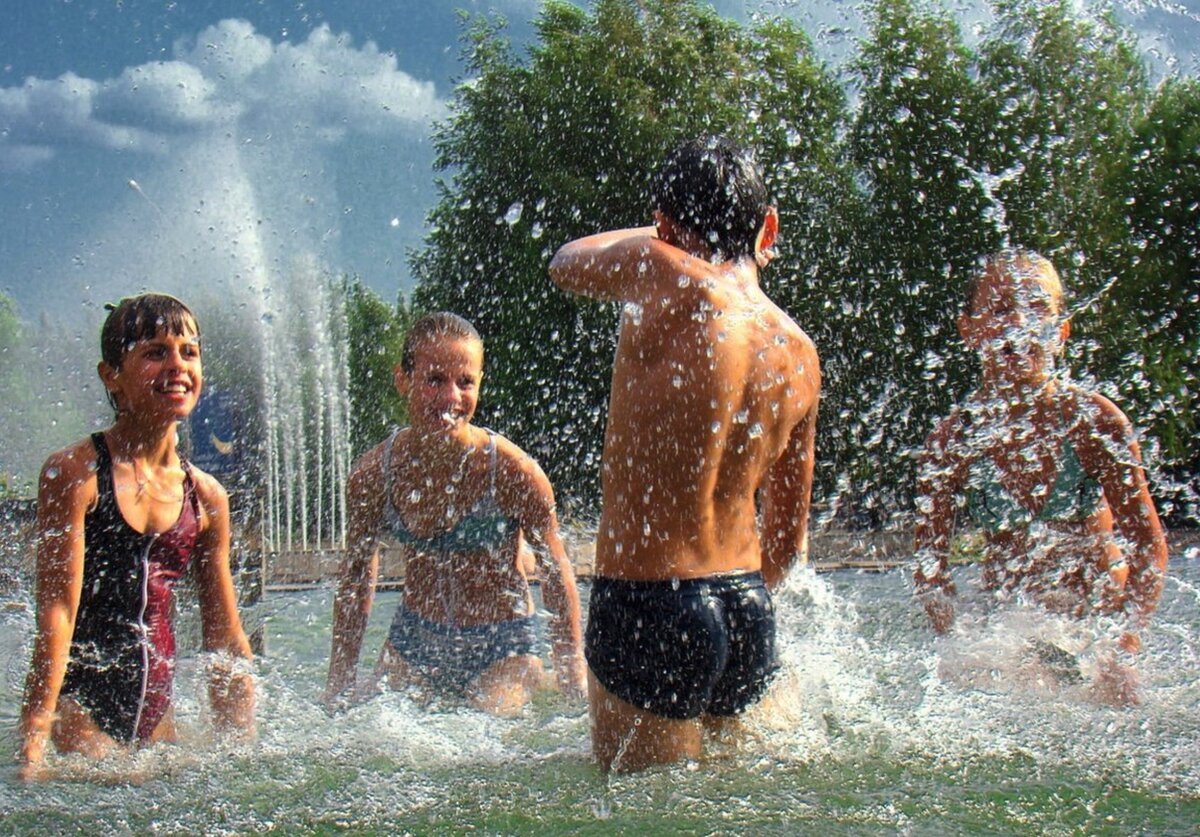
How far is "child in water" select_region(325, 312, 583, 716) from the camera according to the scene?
377 centimetres

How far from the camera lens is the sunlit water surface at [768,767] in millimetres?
2281

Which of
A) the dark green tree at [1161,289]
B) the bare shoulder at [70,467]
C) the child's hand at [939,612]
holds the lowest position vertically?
the child's hand at [939,612]

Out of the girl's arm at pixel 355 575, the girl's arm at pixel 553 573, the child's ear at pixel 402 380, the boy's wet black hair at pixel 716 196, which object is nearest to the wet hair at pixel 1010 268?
the boy's wet black hair at pixel 716 196

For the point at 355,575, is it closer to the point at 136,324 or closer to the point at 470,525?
the point at 470,525

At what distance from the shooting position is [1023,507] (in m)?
3.74

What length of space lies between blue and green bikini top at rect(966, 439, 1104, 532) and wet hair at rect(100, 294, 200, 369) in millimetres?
2394

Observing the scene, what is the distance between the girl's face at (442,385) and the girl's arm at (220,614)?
0.74 m

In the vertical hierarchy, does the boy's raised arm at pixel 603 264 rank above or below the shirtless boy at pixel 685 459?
above

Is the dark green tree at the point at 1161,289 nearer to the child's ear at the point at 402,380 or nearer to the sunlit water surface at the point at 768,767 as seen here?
the sunlit water surface at the point at 768,767

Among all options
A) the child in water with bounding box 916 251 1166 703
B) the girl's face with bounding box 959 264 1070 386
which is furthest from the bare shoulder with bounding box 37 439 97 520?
the girl's face with bounding box 959 264 1070 386

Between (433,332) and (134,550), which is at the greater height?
(433,332)

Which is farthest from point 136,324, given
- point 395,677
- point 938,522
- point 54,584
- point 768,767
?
point 938,522

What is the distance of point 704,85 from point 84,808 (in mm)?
16234

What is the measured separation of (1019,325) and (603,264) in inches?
66.8
